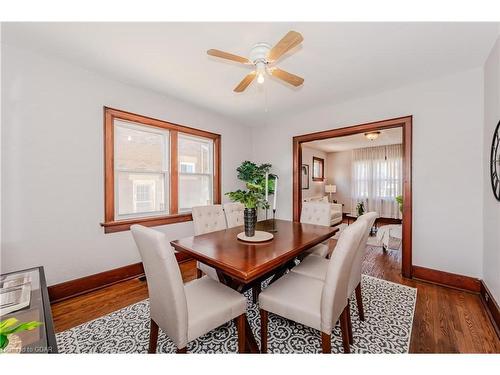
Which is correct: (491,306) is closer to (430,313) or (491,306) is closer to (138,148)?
(430,313)

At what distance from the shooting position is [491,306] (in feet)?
6.59

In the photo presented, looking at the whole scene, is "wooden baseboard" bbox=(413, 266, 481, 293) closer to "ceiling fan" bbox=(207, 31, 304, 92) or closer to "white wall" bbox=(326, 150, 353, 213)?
"ceiling fan" bbox=(207, 31, 304, 92)

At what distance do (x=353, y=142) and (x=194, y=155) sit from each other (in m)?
5.21

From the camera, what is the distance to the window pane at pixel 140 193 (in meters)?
2.87

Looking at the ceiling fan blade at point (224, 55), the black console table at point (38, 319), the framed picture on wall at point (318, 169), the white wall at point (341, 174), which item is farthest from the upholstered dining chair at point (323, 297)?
the white wall at point (341, 174)

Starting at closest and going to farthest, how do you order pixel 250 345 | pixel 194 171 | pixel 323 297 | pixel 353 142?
pixel 323 297 < pixel 250 345 < pixel 194 171 < pixel 353 142

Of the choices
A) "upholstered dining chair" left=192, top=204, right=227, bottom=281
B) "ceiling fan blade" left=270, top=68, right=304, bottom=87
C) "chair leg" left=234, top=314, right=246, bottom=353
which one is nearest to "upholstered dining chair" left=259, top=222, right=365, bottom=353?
"chair leg" left=234, top=314, right=246, bottom=353

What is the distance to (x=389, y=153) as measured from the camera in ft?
22.9

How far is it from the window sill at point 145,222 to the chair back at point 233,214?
1.03 meters

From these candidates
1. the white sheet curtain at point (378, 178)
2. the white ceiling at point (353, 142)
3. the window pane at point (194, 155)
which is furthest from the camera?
the white sheet curtain at point (378, 178)

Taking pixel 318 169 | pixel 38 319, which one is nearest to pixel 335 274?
pixel 38 319

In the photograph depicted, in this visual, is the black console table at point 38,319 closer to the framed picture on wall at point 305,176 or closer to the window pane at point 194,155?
the window pane at point 194,155
